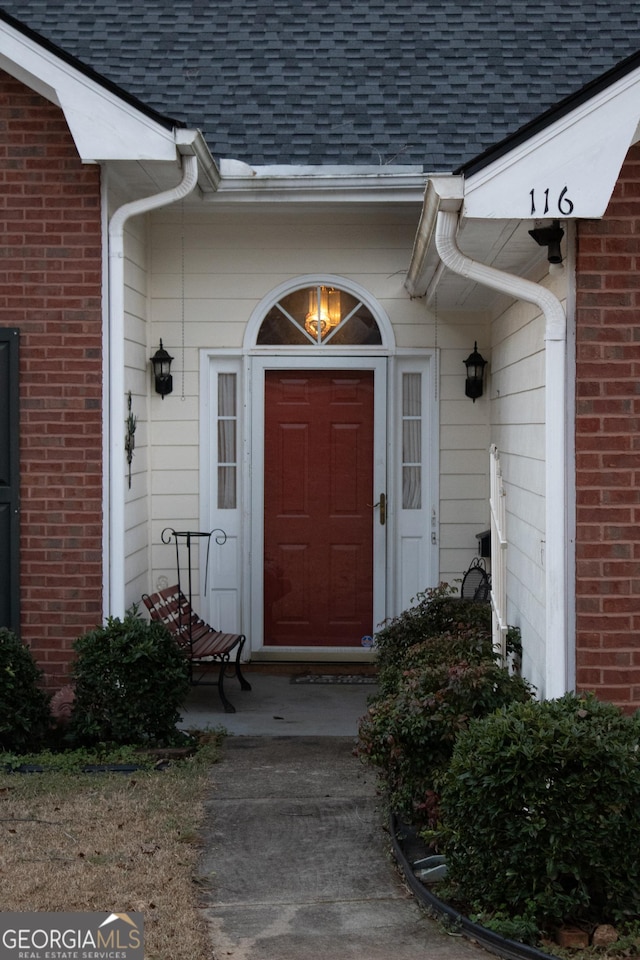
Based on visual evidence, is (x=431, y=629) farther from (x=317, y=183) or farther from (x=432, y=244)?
(x=317, y=183)

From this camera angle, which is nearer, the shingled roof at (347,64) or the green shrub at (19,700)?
the green shrub at (19,700)

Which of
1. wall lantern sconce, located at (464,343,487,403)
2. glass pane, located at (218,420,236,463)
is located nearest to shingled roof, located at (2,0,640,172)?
wall lantern sconce, located at (464,343,487,403)

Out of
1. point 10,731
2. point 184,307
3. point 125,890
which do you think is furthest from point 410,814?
point 184,307

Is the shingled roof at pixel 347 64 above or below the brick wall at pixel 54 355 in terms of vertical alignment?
above

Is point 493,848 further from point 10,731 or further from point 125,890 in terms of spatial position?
point 10,731

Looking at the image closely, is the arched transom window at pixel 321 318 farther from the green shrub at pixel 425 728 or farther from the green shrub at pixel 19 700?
the green shrub at pixel 425 728

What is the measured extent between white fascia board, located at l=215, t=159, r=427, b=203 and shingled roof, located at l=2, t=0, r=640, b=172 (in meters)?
0.19

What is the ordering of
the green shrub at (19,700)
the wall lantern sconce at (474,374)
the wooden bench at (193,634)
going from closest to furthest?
the green shrub at (19,700) < the wooden bench at (193,634) < the wall lantern sconce at (474,374)

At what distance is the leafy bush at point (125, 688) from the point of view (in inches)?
241

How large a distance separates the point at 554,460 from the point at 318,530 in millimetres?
3918

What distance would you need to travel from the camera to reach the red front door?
853 cm

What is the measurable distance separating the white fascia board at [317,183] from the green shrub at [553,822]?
450cm

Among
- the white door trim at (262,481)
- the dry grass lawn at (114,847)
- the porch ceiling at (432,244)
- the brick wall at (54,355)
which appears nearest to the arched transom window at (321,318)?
the white door trim at (262,481)

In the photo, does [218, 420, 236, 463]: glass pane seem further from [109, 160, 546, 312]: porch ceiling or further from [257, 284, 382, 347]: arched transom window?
[109, 160, 546, 312]: porch ceiling
